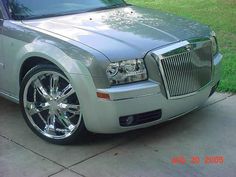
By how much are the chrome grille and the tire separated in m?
0.93

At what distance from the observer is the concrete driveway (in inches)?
157

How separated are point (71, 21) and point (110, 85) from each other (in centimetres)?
117

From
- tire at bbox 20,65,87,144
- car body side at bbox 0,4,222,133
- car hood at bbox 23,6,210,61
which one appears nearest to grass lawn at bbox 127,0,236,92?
car hood at bbox 23,6,210,61

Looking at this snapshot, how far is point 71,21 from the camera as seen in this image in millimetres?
4887

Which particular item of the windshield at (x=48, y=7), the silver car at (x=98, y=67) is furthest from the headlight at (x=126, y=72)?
the windshield at (x=48, y=7)

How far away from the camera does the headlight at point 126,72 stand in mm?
4090

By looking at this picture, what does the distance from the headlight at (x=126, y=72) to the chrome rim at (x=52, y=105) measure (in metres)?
0.48

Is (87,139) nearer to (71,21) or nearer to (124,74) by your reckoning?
(124,74)

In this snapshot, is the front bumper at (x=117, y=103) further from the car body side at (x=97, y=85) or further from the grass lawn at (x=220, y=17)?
the grass lawn at (x=220, y=17)

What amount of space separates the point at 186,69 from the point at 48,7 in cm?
185

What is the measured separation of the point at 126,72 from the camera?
13.5 feet

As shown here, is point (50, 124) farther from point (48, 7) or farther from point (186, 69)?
point (186, 69)

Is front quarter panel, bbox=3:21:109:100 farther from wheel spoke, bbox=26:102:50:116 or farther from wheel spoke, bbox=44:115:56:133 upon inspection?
wheel spoke, bbox=44:115:56:133

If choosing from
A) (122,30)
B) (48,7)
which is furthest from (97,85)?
(48,7)
